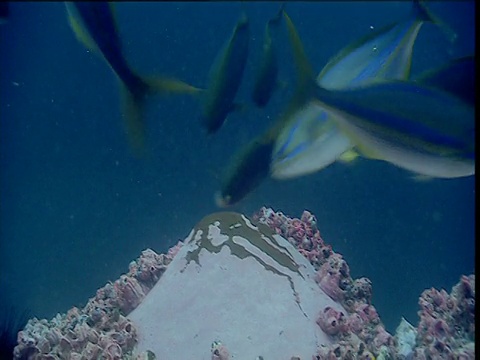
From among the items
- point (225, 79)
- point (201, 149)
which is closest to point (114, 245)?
point (201, 149)

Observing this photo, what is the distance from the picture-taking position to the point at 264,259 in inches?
131

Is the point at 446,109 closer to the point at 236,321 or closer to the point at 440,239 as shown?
the point at 236,321

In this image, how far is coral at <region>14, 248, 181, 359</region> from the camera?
9.20 ft

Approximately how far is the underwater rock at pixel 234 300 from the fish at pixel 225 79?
3.16 feet

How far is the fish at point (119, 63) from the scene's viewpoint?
167 centimetres

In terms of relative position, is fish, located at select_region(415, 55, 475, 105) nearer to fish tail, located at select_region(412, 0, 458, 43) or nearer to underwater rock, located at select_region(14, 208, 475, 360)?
fish tail, located at select_region(412, 0, 458, 43)

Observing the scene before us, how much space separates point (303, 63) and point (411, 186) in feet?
37.3

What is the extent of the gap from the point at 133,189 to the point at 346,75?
8.54 meters

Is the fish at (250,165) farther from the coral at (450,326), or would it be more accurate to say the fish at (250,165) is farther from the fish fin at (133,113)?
the coral at (450,326)

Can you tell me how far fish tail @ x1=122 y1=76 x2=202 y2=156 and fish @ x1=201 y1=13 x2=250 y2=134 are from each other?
2.43 feet

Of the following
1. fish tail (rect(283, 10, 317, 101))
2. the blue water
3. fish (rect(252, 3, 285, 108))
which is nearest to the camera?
fish tail (rect(283, 10, 317, 101))

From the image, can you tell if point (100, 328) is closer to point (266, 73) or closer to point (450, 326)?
point (266, 73)

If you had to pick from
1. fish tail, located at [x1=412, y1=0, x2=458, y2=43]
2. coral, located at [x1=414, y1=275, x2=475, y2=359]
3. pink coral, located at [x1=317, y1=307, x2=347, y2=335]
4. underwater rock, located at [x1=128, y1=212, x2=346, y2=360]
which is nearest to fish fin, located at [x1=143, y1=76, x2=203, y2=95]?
fish tail, located at [x1=412, y1=0, x2=458, y2=43]

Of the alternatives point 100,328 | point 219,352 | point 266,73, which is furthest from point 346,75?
point 100,328
